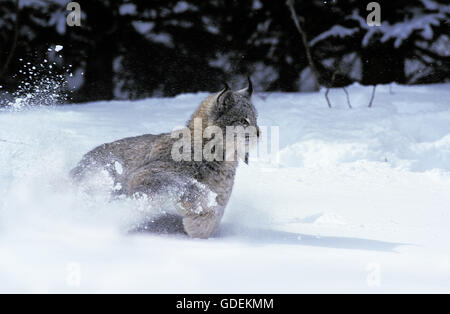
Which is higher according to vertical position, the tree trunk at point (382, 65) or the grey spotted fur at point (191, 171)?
the tree trunk at point (382, 65)

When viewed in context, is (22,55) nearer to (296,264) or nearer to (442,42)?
(442,42)

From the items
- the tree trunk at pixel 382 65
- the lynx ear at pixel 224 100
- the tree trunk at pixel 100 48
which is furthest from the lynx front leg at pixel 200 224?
the tree trunk at pixel 382 65

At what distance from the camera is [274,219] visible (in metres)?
4.52

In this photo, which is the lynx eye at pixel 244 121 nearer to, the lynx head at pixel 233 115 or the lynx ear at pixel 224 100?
the lynx head at pixel 233 115

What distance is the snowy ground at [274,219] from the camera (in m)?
2.90

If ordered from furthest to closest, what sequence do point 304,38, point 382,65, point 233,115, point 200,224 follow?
point 382,65 < point 304,38 < point 233,115 < point 200,224

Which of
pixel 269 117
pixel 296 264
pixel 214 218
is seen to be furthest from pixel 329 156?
pixel 296 264

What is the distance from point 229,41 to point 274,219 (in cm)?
579

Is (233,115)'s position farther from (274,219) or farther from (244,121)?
(274,219)

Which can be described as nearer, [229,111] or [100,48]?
[229,111]

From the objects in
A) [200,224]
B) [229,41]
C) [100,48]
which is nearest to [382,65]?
[229,41]

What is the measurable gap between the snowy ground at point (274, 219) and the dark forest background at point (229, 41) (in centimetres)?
191

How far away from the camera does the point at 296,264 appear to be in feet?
10.6

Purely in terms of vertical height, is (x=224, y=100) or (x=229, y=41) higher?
(x=229, y=41)
